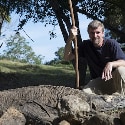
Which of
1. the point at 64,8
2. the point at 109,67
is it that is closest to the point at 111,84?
the point at 109,67

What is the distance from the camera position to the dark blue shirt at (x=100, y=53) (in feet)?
20.0

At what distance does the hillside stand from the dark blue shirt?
7.36 metres

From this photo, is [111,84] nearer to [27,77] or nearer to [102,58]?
[102,58]

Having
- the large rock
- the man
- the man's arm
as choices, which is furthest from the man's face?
the large rock

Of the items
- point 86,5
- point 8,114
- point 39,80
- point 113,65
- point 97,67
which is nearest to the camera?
point 8,114

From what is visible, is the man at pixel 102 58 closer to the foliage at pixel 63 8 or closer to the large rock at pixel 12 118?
the large rock at pixel 12 118

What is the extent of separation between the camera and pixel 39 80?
15.6 metres

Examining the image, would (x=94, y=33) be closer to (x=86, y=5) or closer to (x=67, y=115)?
(x=67, y=115)

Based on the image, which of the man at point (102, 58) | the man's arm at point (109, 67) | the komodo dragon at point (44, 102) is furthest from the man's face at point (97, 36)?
the komodo dragon at point (44, 102)

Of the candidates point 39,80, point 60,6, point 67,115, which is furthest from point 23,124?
point 39,80

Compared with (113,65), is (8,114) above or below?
below

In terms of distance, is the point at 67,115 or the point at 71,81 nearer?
the point at 67,115

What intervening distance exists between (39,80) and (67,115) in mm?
10936

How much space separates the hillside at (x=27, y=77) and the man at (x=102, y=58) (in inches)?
291
